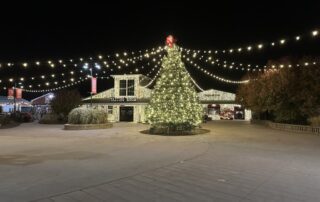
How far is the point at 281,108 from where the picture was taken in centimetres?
2423

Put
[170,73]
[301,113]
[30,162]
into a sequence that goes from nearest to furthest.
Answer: [30,162]
[170,73]
[301,113]

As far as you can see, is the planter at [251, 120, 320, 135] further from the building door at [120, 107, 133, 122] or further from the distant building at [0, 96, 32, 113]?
the distant building at [0, 96, 32, 113]

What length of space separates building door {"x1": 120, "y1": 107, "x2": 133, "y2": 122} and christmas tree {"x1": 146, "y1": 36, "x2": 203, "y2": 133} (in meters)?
18.1

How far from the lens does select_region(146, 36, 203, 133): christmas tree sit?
736 inches

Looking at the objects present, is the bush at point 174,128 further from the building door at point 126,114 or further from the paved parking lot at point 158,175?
the building door at point 126,114

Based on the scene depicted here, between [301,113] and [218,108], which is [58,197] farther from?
[218,108]

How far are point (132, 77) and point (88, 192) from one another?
3121 cm

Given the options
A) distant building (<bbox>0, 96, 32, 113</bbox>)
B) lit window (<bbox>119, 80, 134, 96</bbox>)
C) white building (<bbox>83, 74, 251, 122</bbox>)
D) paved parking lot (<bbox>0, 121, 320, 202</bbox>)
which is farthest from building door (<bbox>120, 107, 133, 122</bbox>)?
paved parking lot (<bbox>0, 121, 320, 202</bbox>)

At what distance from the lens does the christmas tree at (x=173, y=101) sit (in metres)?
18.7

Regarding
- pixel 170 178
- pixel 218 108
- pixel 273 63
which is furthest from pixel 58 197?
pixel 218 108

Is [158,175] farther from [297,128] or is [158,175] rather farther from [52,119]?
[52,119]

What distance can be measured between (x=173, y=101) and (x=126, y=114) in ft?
65.1

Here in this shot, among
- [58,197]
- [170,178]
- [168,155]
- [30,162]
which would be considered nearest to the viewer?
[58,197]

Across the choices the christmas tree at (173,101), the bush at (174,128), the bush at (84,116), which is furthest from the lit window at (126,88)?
the bush at (174,128)
